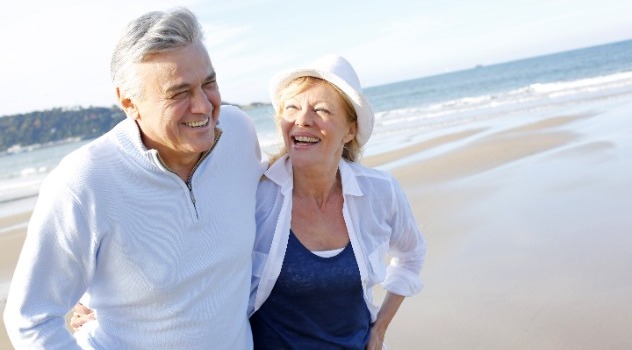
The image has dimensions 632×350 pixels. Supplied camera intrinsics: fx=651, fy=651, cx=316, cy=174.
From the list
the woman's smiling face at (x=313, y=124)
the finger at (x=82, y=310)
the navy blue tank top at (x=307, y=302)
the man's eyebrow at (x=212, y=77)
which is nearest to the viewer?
the man's eyebrow at (x=212, y=77)

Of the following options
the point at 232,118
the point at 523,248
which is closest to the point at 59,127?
the point at 523,248

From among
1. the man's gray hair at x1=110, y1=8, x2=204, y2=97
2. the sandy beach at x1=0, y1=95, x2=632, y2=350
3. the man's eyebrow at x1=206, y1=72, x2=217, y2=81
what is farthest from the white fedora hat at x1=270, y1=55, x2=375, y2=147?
the sandy beach at x1=0, y1=95, x2=632, y2=350

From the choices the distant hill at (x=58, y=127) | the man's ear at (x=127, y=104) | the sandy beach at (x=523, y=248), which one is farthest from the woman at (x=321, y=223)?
the distant hill at (x=58, y=127)

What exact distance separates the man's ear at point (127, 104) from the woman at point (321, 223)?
0.80 meters

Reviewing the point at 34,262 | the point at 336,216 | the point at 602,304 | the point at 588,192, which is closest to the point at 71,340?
the point at 34,262

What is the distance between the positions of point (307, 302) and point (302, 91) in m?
0.93

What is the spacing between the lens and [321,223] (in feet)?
9.59

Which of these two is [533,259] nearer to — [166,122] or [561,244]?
[561,244]

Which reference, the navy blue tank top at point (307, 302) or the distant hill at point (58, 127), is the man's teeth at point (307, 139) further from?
the distant hill at point (58, 127)

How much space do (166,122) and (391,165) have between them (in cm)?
1065

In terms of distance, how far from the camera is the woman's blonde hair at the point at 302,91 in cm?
290

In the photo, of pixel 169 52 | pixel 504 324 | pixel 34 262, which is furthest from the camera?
pixel 504 324

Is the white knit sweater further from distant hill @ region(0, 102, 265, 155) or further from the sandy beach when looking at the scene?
distant hill @ region(0, 102, 265, 155)

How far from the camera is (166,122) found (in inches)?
88.3
